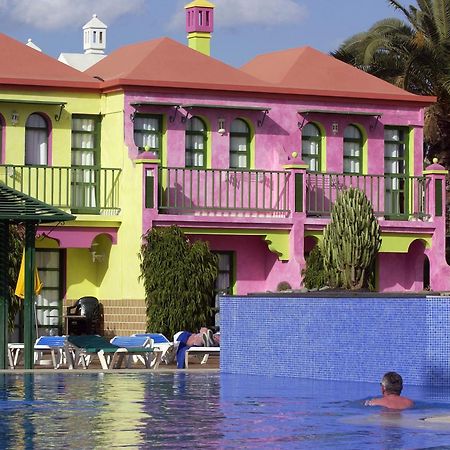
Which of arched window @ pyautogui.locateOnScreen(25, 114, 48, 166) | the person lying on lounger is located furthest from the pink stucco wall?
the person lying on lounger

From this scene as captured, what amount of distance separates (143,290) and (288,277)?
12.4ft

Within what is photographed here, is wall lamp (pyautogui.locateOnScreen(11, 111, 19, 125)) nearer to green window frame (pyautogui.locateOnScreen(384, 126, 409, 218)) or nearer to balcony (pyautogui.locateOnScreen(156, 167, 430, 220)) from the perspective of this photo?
balcony (pyautogui.locateOnScreen(156, 167, 430, 220))

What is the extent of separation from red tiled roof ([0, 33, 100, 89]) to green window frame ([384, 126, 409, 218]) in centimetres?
786

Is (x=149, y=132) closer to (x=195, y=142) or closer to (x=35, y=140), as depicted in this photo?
(x=195, y=142)

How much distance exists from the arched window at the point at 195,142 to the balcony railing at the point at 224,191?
638mm

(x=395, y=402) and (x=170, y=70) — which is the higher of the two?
(x=170, y=70)

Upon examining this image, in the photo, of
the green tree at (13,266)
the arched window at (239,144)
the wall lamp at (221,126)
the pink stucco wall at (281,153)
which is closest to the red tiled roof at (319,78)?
the pink stucco wall at (281,153)

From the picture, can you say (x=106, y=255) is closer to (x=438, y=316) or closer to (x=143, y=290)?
(x=143, y=290)

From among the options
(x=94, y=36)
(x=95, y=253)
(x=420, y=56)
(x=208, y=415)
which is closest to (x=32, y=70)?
(x=95, y=253)

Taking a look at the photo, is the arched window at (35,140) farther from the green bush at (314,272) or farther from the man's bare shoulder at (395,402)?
the man's bare shoulder at (395,402)

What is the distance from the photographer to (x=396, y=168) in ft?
140

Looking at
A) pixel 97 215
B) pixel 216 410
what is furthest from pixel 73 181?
pixel 216 410

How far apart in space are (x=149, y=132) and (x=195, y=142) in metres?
1.29

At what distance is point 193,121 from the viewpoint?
132 feet
